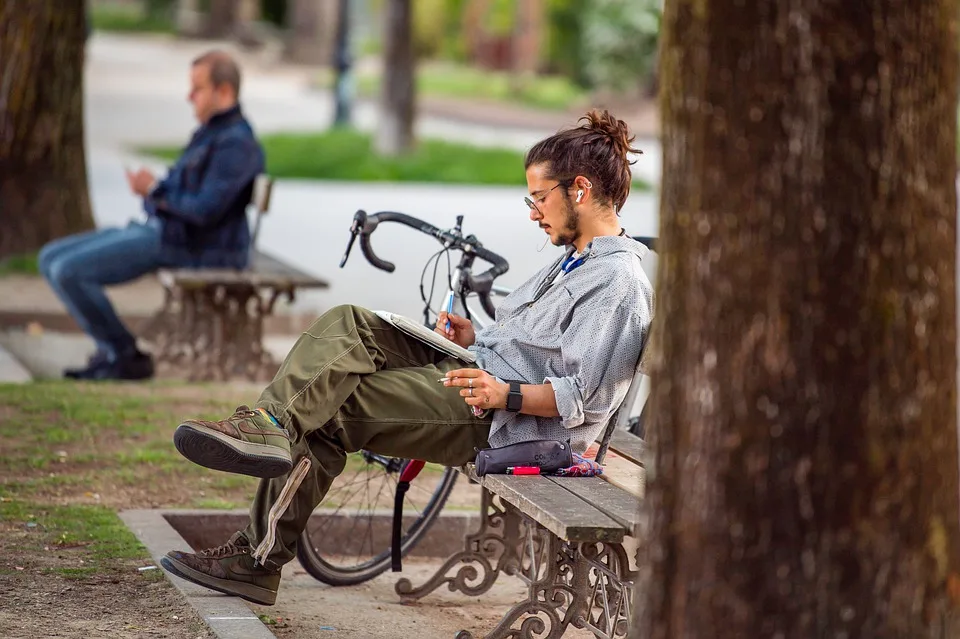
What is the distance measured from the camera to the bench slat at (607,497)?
3.86 meters

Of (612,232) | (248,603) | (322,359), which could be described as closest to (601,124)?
(612,232)

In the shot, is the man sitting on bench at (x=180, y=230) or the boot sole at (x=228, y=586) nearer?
the boot sole at (x=228, y=586)

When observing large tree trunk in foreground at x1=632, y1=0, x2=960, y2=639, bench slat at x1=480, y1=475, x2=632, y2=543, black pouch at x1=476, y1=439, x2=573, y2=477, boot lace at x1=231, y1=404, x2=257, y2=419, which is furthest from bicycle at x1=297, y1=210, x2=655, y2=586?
large tree trunk in foreground at x1=632, y1=0, x2=960, y2=639

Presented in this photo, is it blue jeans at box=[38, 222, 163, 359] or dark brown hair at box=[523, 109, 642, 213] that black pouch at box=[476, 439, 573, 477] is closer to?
dark brown hair at box=[523, 109, 642, 213]

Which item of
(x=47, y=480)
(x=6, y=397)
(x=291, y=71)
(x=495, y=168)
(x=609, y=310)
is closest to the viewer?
(x=609, y=310)

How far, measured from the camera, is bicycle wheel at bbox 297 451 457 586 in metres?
5.15

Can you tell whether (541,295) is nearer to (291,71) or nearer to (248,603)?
(248,603)

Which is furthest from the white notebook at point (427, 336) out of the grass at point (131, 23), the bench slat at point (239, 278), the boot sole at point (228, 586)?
the grass at point (131, 23)

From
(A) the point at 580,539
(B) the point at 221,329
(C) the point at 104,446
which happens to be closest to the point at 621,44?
(B) the point at 221,329

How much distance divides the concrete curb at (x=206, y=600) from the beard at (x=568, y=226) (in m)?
1.36

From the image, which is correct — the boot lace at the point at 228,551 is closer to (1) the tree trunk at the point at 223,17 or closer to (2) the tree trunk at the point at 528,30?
(2) the tree trunk at the point at 528,30

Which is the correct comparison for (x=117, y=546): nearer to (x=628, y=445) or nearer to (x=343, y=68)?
(x=628, y=445)

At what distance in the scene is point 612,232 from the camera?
456 centimetres

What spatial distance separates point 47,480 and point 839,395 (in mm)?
3740
